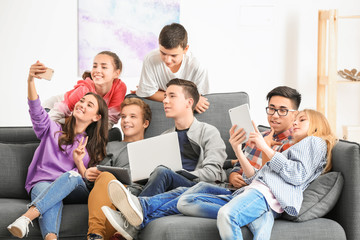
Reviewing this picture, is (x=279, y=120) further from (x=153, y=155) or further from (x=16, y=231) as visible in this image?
(x=16, y=231)

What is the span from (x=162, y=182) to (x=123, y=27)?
2760mm

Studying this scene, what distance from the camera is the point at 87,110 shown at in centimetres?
280

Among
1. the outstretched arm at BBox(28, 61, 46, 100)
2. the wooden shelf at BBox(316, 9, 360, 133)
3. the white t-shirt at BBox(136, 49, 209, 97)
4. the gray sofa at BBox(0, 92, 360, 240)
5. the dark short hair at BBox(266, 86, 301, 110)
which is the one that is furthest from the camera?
the wooden shelf at BBox(316, 9, 360, 133)

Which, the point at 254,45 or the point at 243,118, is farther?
the point at 254,45

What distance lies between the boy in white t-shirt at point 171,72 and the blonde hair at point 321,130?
818mm

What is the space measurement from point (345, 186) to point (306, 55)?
3078 millimetres

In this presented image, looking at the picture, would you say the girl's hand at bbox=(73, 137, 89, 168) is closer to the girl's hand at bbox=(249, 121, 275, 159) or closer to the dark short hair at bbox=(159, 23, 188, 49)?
the dark short hair at bbox=(159, 23, 188, 49)

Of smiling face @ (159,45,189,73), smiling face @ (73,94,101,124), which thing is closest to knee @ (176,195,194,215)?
smiling face @ (73,94,101,124)

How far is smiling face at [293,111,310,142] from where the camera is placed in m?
2.31

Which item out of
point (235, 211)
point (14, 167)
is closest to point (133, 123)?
point (14, 167)

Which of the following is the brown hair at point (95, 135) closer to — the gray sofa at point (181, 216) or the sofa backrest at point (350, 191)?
the gray sofa at point (181, 216)

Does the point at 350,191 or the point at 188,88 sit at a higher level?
the point at 188,88

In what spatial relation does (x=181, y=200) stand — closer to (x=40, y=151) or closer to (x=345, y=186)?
(x=345, y=186)

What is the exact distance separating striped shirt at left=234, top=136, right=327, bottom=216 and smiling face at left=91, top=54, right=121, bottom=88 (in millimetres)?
1319
